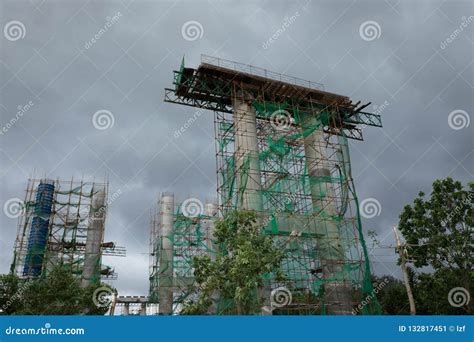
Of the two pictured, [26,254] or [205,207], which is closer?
[26,254]

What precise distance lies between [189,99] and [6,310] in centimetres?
1758

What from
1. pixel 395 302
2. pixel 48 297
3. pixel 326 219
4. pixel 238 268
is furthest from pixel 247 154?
pixel 395 302

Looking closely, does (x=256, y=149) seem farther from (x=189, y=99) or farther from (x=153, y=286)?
(x=153, y=286)

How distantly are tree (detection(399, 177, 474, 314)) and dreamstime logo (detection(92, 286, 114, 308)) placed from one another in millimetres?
17543

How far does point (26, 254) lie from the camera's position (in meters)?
35.5

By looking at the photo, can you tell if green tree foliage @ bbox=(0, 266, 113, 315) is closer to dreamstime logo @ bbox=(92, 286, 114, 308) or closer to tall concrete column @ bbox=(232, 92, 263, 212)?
dreamstime logo @ bbox=(92, 286, 114, 308)

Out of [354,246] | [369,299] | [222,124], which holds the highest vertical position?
[222,124]

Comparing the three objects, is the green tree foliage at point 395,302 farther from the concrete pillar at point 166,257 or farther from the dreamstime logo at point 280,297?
the concrete pillar at point 166,257

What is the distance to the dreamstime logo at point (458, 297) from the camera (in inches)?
842

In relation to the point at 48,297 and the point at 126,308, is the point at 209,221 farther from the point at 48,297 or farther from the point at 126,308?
the point at 48,297

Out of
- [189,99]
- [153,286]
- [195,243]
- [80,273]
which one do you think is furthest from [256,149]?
[80,273]

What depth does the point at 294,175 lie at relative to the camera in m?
29.4

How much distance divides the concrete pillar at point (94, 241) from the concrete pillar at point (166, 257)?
5.33m
